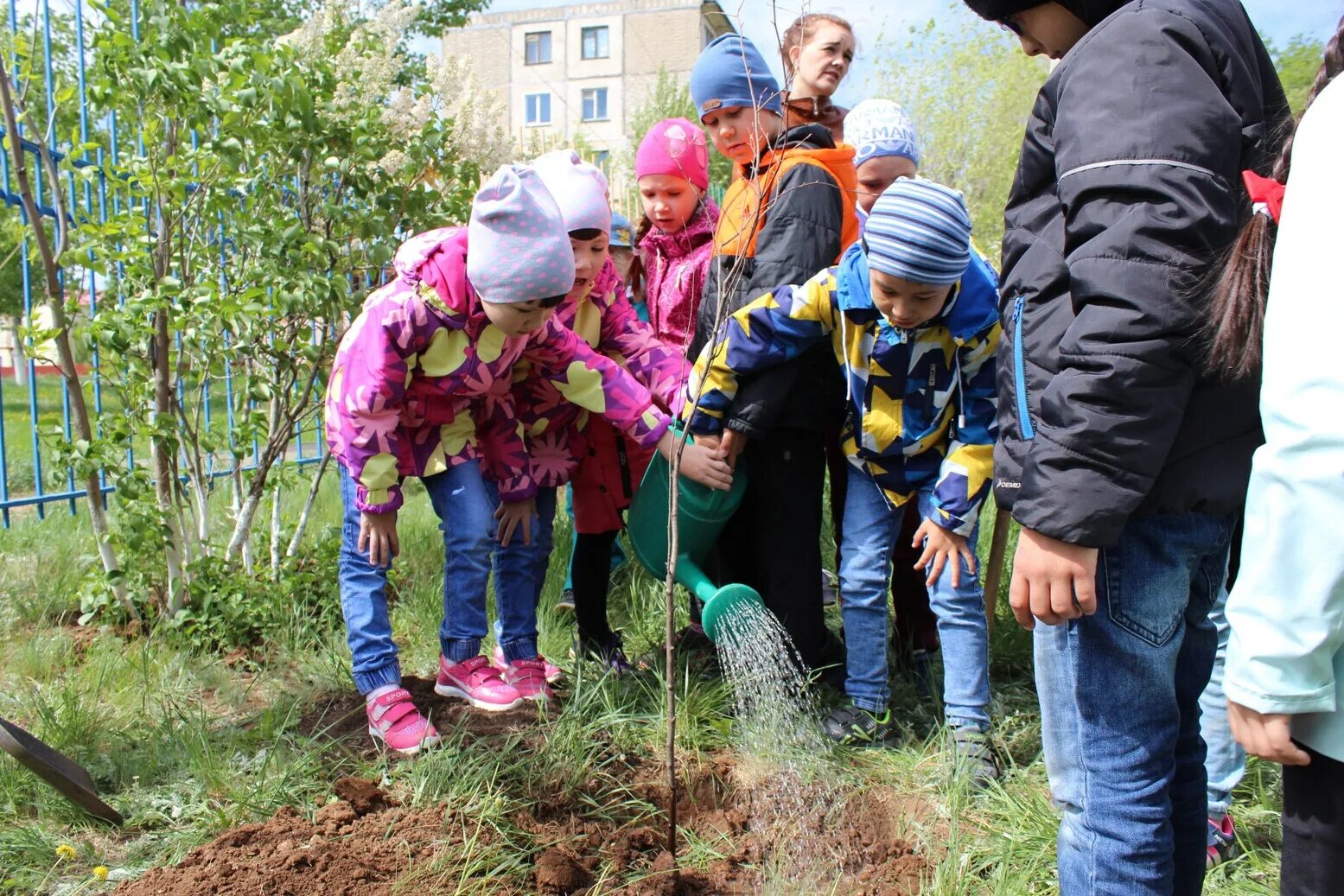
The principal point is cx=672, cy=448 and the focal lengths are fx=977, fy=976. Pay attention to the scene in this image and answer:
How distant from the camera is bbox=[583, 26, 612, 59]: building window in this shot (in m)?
39.3

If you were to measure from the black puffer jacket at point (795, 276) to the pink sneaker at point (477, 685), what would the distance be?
0.98m

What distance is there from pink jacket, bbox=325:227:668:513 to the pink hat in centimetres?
82

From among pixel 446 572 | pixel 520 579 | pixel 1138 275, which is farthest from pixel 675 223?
pixel 1138 275

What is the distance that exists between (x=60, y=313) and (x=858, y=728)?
8.78ft

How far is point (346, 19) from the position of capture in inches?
136

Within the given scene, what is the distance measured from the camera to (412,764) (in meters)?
2.30

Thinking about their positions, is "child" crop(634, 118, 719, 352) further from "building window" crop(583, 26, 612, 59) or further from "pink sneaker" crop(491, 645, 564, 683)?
"building window" crop(583, 26, 612, 59)

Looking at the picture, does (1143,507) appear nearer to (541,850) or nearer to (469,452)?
(541,850)

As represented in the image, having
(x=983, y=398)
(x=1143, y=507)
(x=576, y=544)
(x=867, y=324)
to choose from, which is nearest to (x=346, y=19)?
(x=576, y=544)

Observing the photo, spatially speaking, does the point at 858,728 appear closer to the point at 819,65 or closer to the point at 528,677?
the point at 528,677

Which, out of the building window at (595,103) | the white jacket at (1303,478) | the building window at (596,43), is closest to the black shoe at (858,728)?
the white jacket at (1303,478)

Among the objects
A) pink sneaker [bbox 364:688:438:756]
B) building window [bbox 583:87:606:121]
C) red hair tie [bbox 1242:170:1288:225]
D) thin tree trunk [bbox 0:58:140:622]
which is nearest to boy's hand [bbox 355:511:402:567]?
pink sneaker [bbox 364:688:438:756]

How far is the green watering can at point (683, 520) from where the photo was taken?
8.79ft

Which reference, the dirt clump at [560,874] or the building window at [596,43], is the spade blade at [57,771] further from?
the building window at [596,43]
